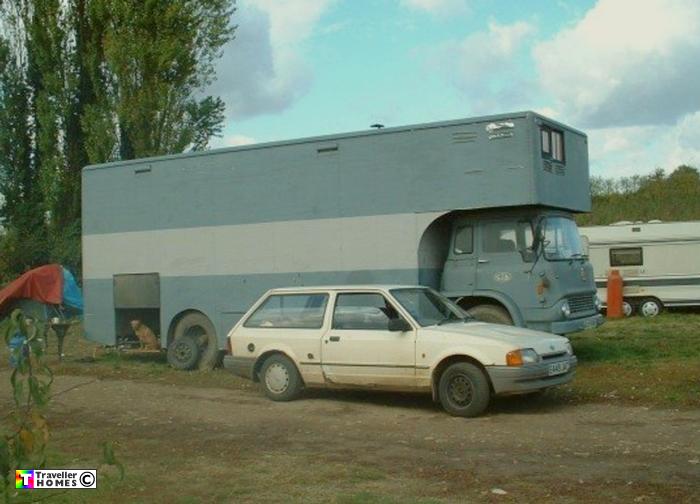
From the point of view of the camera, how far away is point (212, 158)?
50.7ft

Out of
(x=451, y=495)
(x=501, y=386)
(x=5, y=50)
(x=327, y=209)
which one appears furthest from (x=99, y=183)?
(x=5, y=50)

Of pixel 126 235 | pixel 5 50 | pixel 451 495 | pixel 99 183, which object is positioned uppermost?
pixel 5 50

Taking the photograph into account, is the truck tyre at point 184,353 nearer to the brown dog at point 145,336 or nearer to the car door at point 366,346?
the brown dog at point 145,336

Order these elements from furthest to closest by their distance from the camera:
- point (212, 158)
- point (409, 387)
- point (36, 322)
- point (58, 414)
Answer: point (212, 158) < point (58, 414) < point (409, 387) < point (36, 322)

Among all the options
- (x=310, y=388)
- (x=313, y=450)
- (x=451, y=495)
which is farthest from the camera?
(x=310, y=388)

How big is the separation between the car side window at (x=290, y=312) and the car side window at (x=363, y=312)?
0.24 m

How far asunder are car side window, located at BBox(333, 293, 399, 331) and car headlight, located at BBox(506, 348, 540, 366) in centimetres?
160

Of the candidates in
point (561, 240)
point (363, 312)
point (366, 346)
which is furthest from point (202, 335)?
point (561, 240)

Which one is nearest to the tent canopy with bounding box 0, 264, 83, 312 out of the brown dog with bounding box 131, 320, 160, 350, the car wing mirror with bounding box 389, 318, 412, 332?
the brown dog with bounding box 131, 320, 160, 350

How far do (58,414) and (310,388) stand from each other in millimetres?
3268

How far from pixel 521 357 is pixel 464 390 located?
754 mm

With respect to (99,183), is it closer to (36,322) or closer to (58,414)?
(58,414)

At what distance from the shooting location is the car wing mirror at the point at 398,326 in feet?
35.0

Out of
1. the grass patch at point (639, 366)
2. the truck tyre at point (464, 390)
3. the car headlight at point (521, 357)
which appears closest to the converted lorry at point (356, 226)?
the grass patch at point (639, 366)
